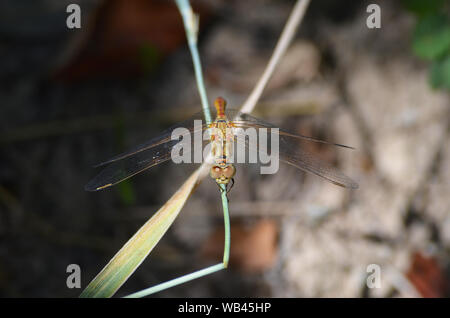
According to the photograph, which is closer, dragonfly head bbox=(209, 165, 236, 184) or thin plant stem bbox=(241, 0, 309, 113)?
dragonfly head bbox=(209, 165, 236, 184)

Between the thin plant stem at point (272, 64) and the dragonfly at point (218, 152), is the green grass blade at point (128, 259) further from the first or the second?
the thin plant stem at point (272, 64)

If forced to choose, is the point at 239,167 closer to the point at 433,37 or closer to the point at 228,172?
the point at 228,172

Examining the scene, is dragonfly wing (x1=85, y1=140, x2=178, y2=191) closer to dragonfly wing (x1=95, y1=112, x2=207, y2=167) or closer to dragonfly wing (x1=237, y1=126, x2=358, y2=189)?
Result: dragonfly wing (x1=95, y1=112, x2=207, y2=167)

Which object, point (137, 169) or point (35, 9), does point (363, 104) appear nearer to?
point (137, 169)

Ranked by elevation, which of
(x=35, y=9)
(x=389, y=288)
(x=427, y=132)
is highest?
(x=35, y=9)

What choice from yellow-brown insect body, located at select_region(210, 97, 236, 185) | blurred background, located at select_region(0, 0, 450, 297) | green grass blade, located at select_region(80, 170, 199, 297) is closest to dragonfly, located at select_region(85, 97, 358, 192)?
yellow-brown insect body, located at select_region(210, 97, 236, 185)

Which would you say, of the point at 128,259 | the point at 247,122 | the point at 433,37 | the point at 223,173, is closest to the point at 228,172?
the point at 223,173

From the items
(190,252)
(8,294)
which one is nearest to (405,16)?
(190,252)

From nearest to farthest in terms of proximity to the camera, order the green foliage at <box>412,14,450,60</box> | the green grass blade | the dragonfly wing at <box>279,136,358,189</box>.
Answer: the green grass blade, the dragonfly wing at <box>279,136,358,189</box>, the green foliage at <box>412,14,450,60</box>
